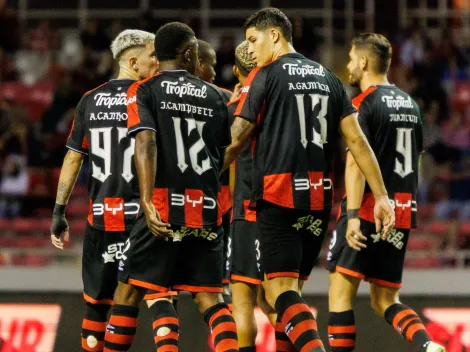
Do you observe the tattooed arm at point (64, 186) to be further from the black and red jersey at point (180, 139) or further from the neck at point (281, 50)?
the neck at point (281, 50)

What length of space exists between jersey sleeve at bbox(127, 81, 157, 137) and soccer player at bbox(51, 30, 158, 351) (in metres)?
0.92

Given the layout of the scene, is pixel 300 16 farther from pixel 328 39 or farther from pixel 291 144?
pixel 291 144

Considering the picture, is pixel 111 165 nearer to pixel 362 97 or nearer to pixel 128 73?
pixel 128 73

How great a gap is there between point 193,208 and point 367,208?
5.30 feet

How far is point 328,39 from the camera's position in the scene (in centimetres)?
1523

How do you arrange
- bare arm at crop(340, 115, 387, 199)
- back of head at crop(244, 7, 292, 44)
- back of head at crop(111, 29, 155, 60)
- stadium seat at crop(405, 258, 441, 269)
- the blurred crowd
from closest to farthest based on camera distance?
bare arm at crop(340, 115, 387, 199) < back of head at crop(244, 7, 292, 44) < back of head at crop(111, 29, 155, 60) < stadium seat at crop(405, 258, 441, 269) < the blurred crowd

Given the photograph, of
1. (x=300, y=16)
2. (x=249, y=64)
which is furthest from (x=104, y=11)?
(x=249, y=64)

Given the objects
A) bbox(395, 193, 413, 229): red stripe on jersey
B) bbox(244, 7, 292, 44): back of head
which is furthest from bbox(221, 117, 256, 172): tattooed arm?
bbox(395, 193, 413, 229): red stripe on jersey

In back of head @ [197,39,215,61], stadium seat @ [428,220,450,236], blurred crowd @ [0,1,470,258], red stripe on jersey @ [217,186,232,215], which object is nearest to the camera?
red stripe on jersey @ [217,186,232,215]

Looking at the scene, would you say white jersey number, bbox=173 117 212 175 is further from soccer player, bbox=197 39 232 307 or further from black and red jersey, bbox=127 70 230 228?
soccer player, bbox=197 39 232 307

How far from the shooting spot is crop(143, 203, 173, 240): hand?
5.54 meters

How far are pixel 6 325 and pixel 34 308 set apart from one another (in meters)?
0.27

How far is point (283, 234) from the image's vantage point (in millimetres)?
5980

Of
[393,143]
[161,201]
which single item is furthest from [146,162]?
[393,143]
